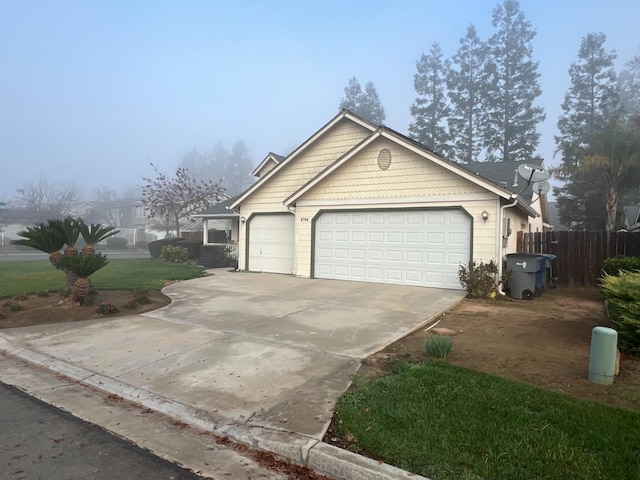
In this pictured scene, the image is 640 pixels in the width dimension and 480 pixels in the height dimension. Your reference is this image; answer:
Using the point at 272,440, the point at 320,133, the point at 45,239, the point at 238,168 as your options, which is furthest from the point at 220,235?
the point at 238,168

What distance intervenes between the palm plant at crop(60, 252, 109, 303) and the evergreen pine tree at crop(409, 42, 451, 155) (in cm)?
3572

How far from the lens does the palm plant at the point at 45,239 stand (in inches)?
379

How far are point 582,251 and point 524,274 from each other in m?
3.51

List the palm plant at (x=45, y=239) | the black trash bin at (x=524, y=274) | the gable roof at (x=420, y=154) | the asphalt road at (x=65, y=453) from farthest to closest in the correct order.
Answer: the gable roof at (x=420, y=154) < the black trash bin at (x=524, y=274) < the palm plant at (x=45, y=239) < the asphalt road at (x=65, y=453)

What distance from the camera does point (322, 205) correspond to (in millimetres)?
14266

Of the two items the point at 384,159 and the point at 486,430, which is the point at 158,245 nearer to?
the point at 384,159

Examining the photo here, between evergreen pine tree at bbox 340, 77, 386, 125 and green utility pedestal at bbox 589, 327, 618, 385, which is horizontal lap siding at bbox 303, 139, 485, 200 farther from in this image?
evergreen pine tree at bbox 340, 77, 386, 125

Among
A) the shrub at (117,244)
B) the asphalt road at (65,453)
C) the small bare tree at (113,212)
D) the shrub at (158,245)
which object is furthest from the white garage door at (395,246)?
the small bare tree at (113,212)

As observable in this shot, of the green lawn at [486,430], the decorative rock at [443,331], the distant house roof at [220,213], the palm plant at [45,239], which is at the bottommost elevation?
the green lawn at [486,430]

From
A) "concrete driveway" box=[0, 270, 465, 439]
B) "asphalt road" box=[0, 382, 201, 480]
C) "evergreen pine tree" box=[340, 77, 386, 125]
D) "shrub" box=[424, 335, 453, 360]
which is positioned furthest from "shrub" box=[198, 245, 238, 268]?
"evergreen pine tree" box=[340, 77, 386, 125]

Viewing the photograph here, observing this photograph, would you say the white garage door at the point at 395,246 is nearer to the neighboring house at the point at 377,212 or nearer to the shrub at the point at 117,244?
the neighboring house at the point at 377,212

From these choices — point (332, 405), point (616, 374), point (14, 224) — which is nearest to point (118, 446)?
point (332, 405)

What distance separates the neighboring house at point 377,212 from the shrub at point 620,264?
252 cm

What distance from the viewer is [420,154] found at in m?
12.3
